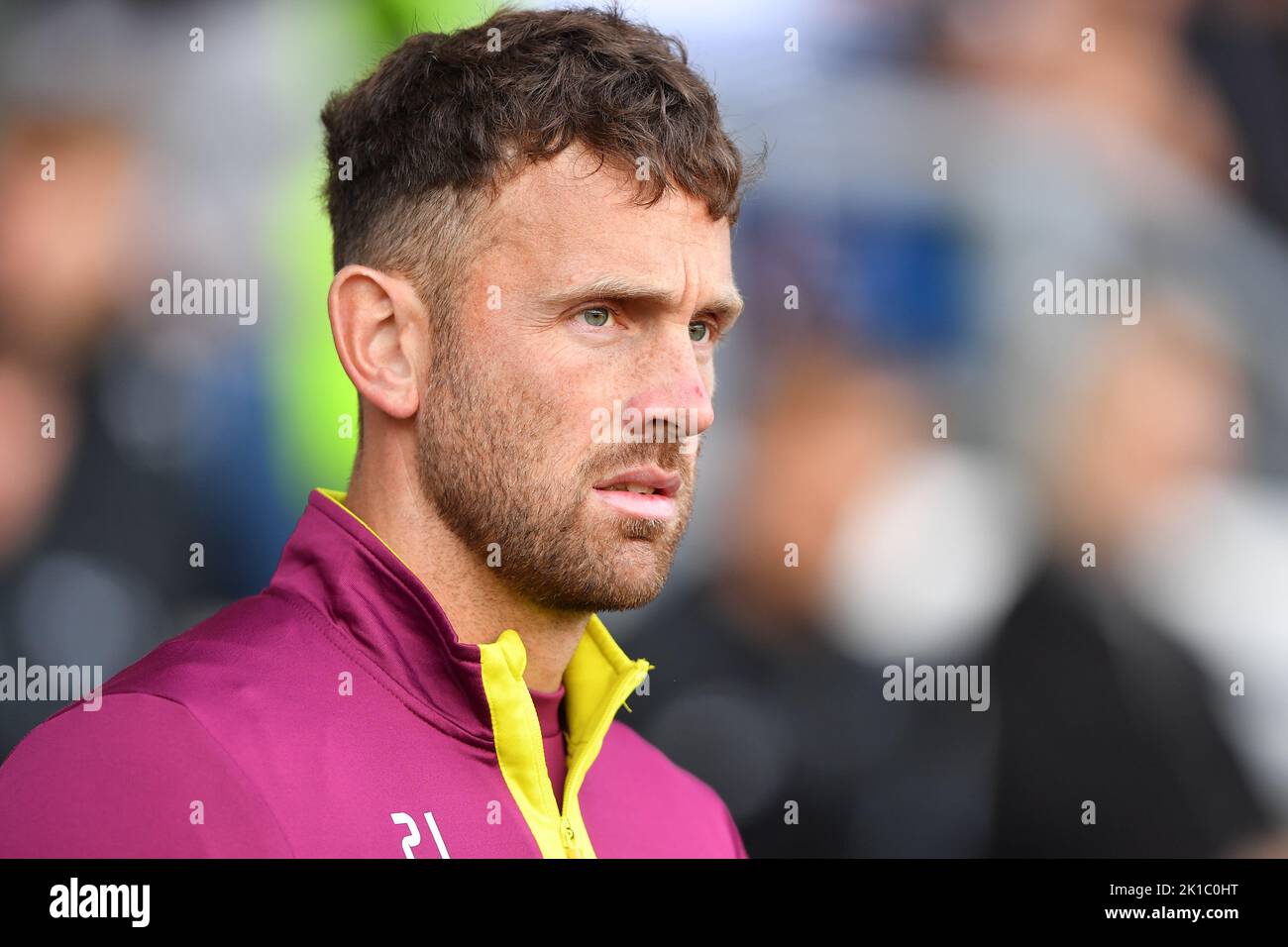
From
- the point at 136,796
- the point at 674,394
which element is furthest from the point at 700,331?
the point at 136,796

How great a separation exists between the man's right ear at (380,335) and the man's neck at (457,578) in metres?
0.14

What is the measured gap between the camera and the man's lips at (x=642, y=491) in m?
1.86

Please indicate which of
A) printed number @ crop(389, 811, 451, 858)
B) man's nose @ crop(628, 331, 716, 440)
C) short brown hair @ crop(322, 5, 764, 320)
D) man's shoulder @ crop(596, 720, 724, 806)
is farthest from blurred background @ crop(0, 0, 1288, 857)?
printed number @ crop(389, 811, 451, 858)

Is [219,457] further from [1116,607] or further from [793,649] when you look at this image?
[1116,607]

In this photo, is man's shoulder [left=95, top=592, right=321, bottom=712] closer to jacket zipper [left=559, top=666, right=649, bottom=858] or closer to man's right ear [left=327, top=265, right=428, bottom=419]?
man's right ear [left=327, top=265, right=428, bottom=419]

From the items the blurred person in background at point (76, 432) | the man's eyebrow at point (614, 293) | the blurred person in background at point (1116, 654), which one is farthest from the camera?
the blurred person in background at point (1116, 654)

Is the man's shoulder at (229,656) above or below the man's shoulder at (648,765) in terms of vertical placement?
above

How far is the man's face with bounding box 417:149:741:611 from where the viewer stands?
72.2 inches

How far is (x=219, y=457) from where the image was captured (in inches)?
130

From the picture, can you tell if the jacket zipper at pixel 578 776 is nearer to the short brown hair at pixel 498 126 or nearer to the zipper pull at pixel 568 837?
the zipper pull at pixel 568 837

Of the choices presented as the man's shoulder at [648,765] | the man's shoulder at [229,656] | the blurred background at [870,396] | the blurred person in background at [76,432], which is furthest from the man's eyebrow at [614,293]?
the blurred person in background at [76,432]

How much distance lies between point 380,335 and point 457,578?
1.25 ft

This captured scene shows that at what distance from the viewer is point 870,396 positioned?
3.66m

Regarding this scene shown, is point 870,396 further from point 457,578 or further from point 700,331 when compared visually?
point 457,578
